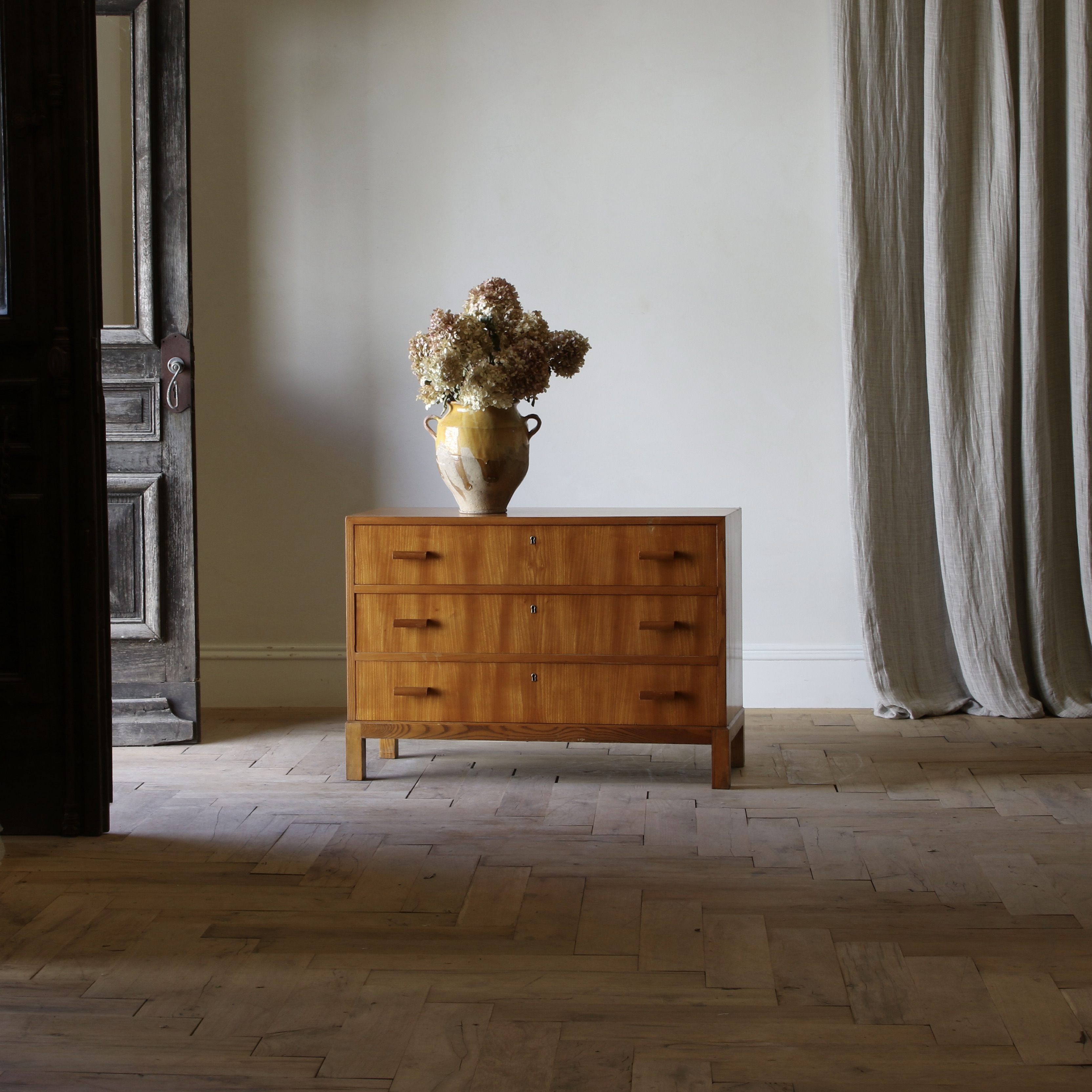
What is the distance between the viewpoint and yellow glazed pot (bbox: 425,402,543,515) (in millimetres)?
2805

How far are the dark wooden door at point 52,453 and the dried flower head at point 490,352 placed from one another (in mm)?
753

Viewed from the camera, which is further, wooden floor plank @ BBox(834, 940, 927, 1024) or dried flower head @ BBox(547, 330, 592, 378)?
dried flower head @ BBox(547, 330, 592, 378)

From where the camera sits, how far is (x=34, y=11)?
235cm

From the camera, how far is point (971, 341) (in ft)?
11.2

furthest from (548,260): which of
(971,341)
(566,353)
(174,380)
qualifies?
(971,341)

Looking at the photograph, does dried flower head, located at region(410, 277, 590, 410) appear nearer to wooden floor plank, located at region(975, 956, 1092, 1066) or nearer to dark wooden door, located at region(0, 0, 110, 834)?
dark wooden door, located at region(0, 0, 110, 834)

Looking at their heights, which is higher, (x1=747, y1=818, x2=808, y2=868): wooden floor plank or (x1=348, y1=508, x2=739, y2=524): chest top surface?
(x1=348, y1=508, x2=739, y2=524): chest top surface

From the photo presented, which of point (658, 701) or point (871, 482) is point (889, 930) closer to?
point (658, 701)

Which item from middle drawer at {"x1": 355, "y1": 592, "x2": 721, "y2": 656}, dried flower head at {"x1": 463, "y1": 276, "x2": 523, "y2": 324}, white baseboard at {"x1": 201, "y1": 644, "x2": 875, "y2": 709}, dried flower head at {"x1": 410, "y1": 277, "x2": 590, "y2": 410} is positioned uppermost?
dried flower head at {"x1": 463, "y1": 276, "x2": 523, "y2": 324}

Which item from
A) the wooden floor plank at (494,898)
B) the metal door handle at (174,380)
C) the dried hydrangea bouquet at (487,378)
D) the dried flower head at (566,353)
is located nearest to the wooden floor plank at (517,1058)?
the wooden floor plank at (494,898)

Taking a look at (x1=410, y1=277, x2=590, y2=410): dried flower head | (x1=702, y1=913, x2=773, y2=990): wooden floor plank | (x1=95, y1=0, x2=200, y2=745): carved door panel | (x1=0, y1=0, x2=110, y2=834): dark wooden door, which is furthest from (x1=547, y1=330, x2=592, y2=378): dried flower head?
(x1=702, y1=913, x2=773, y2=990): wooden floor plank

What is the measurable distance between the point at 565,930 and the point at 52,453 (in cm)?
143

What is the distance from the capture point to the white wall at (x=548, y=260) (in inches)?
140

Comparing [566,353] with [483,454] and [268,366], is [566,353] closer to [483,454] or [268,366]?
[483,454]
